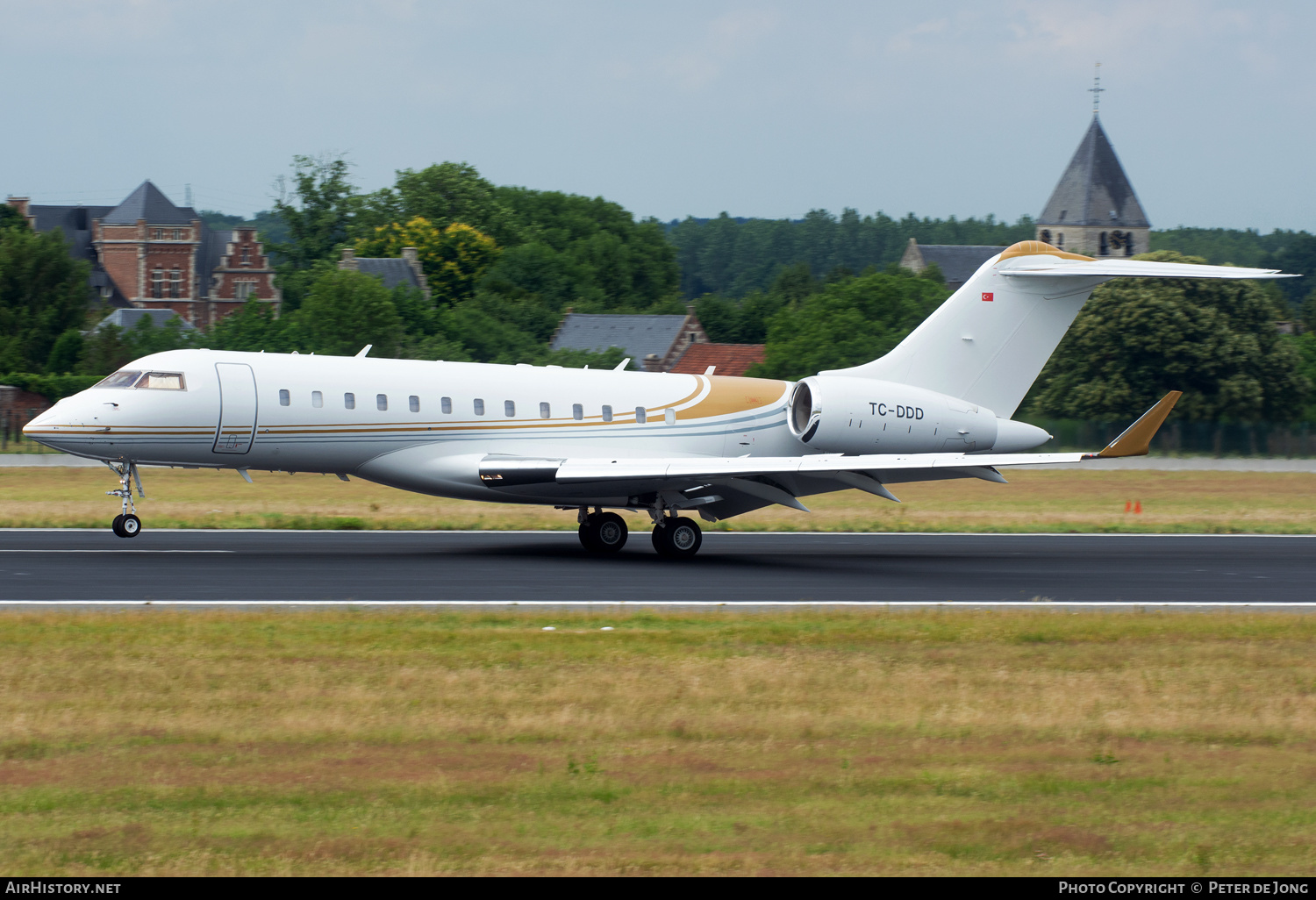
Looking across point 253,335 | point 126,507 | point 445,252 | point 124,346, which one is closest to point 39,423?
point 126,507

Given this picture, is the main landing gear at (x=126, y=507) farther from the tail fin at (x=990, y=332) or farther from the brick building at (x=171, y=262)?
the brick building at (x=171, y=262)

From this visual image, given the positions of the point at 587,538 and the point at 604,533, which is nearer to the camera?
the point at 604,533

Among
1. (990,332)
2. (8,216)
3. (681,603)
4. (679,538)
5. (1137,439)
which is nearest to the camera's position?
(681,603)

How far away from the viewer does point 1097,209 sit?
140 m

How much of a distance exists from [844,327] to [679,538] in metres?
50.8

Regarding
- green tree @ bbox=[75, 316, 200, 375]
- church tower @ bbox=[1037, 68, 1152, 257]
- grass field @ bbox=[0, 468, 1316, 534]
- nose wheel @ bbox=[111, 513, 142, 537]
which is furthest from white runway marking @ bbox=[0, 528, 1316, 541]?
church tower @ bbox=[1037, 68, 1152, 257]

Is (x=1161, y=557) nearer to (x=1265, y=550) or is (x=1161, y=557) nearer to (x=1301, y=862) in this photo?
(x=1265, y=550)

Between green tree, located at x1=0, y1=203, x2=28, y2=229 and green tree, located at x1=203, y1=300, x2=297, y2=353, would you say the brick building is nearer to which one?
green tree, located at x1=0, y1=203, x2=28, y2=229

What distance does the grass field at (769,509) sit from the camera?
28.5 m

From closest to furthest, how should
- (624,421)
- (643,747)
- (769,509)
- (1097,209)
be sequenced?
1. (643,747)
2. (624,421)
3. (769,509)
4. (1097,209)

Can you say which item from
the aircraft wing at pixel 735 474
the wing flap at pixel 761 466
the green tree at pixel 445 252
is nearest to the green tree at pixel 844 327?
the green tree at pixel 445 252

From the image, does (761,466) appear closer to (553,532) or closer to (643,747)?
(553,532)

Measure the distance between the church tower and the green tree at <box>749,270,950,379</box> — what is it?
6384 centimetres

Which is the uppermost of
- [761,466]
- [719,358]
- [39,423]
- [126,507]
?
[719,358]
